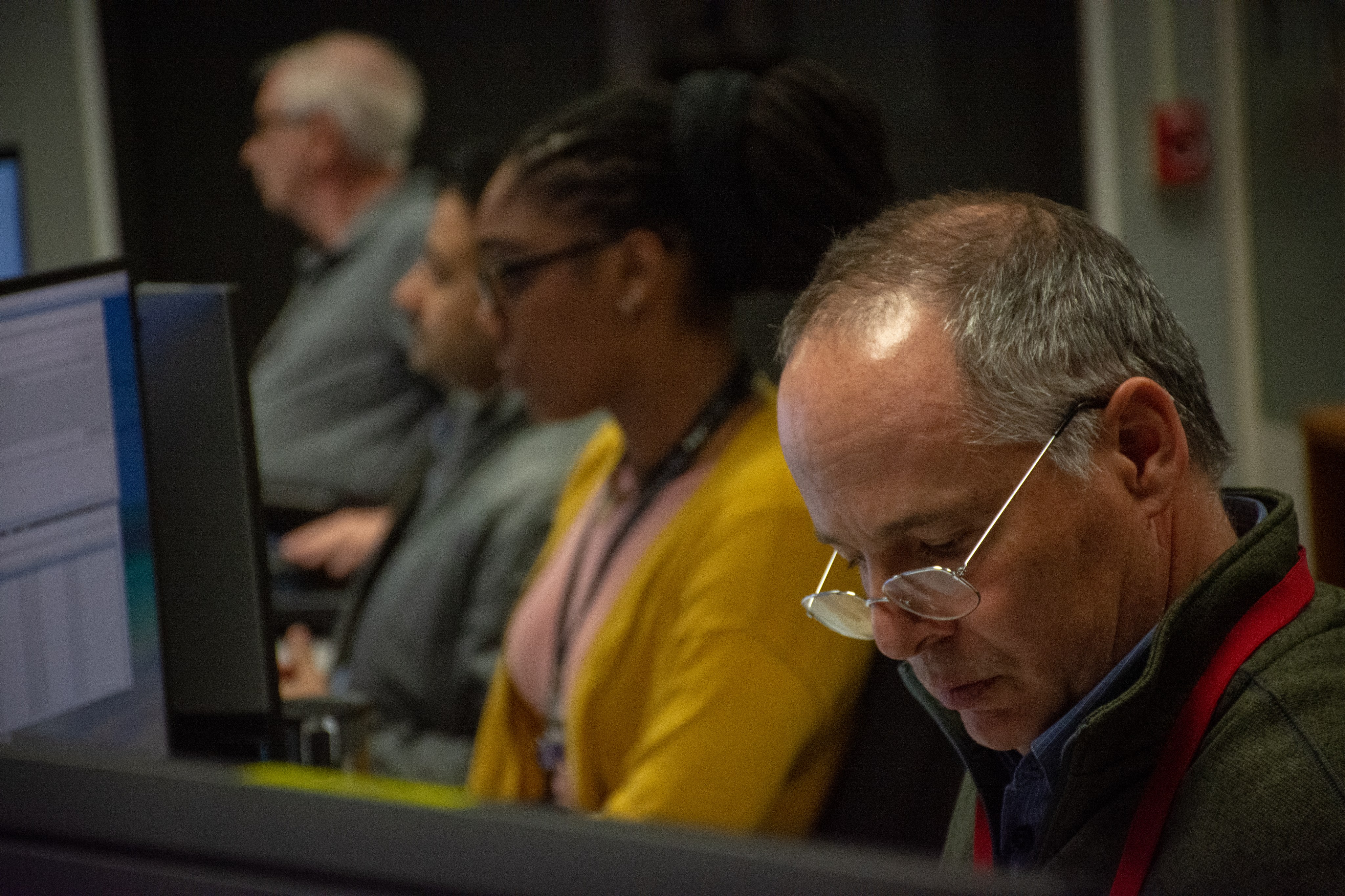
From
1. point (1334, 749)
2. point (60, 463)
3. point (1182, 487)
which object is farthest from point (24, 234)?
point (1334, 749)

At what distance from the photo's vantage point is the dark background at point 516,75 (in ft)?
10.8

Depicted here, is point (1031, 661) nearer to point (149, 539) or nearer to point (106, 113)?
point (149, 539)

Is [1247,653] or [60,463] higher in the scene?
Answer: [60,463]

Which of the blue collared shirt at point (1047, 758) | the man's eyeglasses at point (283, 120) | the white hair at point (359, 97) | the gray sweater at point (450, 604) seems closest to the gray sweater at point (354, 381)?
the white hair at point (359, 97)

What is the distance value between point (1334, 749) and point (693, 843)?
1.54ft

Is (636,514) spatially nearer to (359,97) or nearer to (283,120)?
(359,97)

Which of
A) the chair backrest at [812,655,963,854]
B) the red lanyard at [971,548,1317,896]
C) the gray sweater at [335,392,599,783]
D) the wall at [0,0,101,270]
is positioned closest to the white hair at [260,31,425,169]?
the wall at [0,0,101,270]

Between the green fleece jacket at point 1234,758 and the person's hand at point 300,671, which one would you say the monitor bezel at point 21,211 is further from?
the green fleece jacket at point 1234,758

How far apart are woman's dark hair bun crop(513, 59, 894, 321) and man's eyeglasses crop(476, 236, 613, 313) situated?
0.03 m

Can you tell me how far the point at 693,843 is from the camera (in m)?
0.35

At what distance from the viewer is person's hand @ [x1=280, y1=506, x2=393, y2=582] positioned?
2.64 metres

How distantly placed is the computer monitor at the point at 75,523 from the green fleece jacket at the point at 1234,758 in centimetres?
73

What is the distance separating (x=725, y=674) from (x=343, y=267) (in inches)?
94.1

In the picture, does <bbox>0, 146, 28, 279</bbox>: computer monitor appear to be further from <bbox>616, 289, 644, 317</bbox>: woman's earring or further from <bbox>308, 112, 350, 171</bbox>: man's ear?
<bbox>308, 112, 350, 171</bbox>: man's ear
